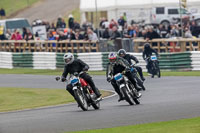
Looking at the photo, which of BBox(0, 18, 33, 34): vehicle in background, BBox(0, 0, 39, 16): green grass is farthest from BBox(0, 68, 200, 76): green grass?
BBox(0, 0, 39, 16): green grass

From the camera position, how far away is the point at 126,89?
17.3 m

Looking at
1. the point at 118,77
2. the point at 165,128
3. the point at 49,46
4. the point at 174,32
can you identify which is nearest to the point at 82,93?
the point at 118,77

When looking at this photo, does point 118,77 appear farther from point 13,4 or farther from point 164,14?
point 13,4

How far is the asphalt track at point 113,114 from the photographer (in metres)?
13.5

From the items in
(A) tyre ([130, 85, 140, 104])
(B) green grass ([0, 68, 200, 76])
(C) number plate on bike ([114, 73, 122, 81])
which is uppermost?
(C) number plate on bike ([114, 73, 122, 81])

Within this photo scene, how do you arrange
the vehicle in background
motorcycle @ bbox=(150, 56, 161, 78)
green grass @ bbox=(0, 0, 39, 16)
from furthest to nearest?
green grass @ bbox=(0, 0, 39, 16)
the vehicle in background
motorcycle @ bbox=(150, 56, 161, 78)

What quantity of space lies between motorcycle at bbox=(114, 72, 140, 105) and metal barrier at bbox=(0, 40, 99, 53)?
578 inches

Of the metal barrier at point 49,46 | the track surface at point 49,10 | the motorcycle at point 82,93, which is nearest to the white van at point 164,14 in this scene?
the metal barrier at point 49,46

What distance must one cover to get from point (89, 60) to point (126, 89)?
14283 millimetres

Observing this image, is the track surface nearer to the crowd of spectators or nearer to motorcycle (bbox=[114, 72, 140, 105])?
the crowd of spectators

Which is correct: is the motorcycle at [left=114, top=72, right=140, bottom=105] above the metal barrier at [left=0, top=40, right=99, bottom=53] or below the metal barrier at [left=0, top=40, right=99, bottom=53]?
above

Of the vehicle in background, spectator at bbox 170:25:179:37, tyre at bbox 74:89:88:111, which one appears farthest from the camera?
the vehicle in background

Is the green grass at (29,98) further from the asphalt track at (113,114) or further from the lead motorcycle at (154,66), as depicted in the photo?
the lead motorcycle at (154,66)

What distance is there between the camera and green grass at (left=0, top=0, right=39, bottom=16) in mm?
67662
